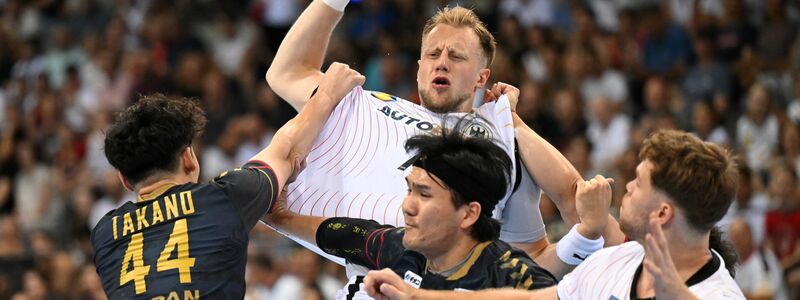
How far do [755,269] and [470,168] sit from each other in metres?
5.61

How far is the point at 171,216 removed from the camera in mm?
5441

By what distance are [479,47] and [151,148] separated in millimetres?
1891

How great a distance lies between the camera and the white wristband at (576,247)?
18.7 feet

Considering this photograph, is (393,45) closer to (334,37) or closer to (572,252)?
(334,37)

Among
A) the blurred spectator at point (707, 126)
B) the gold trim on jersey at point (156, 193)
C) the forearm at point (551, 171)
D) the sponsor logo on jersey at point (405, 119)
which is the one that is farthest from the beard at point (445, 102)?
the blurred spectator at point (707, 126)

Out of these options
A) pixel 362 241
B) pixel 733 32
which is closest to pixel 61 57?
pixel 733 32

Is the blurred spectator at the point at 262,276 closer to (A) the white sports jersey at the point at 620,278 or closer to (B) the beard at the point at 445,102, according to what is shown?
(B) the beard at the point at 445,102

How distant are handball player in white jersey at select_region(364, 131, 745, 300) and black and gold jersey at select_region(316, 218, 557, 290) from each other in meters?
0.21

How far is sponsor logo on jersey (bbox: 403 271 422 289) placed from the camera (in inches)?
204

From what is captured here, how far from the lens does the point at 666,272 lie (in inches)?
165

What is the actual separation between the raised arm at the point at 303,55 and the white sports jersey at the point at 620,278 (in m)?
2.30

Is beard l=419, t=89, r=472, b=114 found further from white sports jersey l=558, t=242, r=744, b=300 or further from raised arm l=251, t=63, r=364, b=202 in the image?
white sports jersey l=558, t=242, r=744, b=300

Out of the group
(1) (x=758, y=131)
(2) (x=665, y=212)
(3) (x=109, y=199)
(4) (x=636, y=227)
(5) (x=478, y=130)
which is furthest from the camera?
(3) (x=109, y=199)

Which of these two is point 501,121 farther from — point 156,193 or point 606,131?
point 606,131
